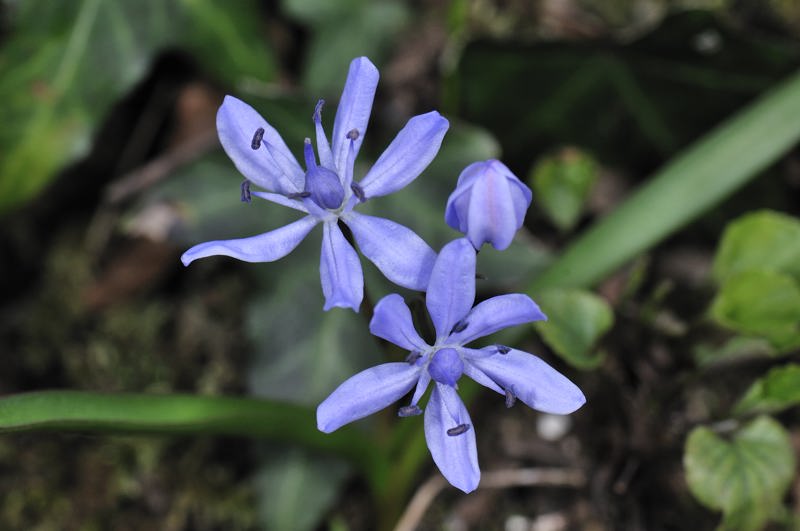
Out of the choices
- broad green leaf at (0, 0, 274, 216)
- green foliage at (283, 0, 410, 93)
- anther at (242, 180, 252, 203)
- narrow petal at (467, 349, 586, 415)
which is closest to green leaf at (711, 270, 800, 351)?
narrow petal at (467, 349, 586, 415)

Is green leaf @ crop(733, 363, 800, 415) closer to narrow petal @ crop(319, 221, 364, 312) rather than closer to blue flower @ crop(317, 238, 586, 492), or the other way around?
blue flower @ crop(317, 238, 586, 492)

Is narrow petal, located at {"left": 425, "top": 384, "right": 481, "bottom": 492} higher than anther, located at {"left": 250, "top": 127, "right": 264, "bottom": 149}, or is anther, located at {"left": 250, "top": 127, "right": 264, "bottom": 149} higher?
anther, located at {"left": 250, "top": 127, "right": 264, "bottom": 149}

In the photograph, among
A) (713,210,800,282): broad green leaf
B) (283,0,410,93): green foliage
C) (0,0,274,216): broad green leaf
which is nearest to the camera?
(713,210,800,282): broad green leaf

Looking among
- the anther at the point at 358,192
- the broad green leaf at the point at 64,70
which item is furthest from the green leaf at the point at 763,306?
the broad green leaf at the point at 64,70

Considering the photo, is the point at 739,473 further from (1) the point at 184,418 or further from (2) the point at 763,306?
(1) the point at 184,418

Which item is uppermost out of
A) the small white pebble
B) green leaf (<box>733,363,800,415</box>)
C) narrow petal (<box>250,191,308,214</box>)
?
narrow petal (<box>250,191,308,214</box>)

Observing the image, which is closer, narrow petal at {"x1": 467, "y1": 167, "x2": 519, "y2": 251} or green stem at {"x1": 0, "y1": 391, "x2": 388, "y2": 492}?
narrow petal at {"x1": 467, "y1": 167, "x2": 519, "y2": 251}
